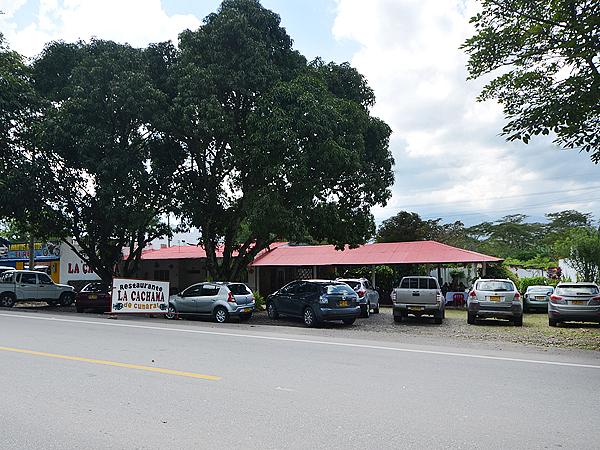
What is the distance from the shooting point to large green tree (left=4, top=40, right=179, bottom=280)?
2178 cm

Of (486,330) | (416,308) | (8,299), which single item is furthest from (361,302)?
(8,299)

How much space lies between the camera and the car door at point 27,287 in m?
27.8

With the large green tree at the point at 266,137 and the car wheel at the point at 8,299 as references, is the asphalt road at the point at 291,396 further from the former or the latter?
the car wheel at the point at 8,299

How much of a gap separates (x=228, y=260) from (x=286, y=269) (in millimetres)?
12954

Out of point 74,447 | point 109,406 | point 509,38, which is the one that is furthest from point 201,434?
point 509,38

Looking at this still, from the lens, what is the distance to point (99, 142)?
21953 millimetres

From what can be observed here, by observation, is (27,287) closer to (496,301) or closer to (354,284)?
(354,284)

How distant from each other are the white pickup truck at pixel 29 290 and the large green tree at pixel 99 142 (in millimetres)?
3682

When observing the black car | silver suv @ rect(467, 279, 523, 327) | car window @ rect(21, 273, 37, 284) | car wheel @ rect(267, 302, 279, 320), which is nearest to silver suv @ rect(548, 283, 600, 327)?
silver suv @ rect(467, 279, 523, 327)

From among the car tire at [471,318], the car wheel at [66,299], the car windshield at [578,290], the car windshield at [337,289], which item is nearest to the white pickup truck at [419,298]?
the car tire at [471,318]

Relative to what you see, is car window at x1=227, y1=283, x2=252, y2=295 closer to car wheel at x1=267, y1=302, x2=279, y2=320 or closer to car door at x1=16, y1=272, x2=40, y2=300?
car wheel at x1=267, y1=302, x2=279, y2=320

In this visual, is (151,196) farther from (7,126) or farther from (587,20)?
(587,20)

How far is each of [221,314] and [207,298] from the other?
85 centimetres

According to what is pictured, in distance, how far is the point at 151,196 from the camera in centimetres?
2384
